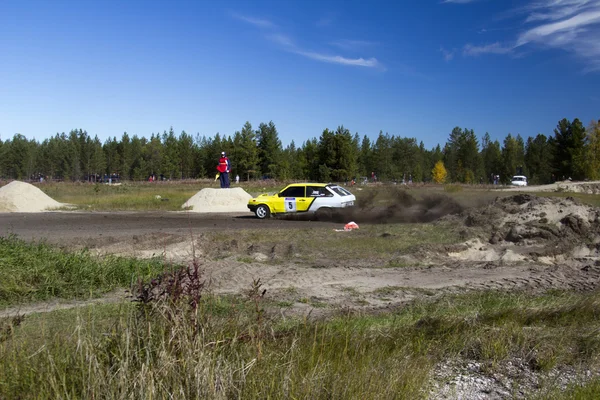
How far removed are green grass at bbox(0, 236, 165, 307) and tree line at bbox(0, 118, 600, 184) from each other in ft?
183

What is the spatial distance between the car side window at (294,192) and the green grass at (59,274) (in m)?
13.5

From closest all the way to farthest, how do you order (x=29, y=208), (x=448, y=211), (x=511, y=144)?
(x=448, y=211) < (x=29, y=208) < (x=511, y=144)

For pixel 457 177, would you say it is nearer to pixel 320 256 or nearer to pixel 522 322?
pixel 320 256

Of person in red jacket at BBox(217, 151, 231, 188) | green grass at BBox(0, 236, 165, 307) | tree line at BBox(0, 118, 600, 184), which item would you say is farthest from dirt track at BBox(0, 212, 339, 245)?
tree line at BBox(0, 118, 600, 184)

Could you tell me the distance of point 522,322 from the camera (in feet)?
22.2

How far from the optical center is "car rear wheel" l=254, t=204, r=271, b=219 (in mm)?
24422

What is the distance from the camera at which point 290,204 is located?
944 inches

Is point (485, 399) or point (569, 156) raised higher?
point (569, 156)

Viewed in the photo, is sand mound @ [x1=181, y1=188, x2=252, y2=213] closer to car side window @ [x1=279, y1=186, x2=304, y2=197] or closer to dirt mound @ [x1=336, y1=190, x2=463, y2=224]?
car side window @ [x1=279, y1=186, x2=304, y2=197]

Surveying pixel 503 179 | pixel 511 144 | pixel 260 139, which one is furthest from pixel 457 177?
pixel 260 139

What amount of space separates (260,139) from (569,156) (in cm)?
4797

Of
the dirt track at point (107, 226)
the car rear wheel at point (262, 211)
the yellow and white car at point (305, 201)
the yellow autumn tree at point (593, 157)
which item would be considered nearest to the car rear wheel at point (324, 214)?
the yellow and white car at point (305, 201)

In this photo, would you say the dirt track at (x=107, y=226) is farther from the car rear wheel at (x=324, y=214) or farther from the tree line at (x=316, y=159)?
the tree line at (x=316, y=159)

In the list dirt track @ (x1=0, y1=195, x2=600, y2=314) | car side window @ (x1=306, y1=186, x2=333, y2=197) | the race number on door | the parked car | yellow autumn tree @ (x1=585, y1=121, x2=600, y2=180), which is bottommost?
dirt track @ (x1=0, y1=195, x2=600, y2=314)
